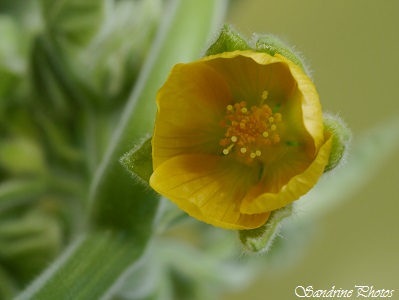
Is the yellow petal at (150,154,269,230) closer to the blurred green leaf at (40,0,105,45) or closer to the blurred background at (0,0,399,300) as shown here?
the blurred background at (0,0,399,300)

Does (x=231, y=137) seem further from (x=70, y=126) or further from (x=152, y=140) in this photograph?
(x=70, y=126)

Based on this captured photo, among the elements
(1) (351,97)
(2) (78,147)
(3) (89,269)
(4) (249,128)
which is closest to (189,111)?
(4) (249,128)

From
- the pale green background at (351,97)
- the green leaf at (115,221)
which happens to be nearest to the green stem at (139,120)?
the green leaf at (115,221)

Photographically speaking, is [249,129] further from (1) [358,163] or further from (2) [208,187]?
(1) [358,163]

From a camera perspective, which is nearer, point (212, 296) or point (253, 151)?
point (253, 151)

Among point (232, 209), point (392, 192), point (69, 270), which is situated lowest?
point (392, 192)

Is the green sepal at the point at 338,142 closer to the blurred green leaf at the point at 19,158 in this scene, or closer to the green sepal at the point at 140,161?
the green sepal at the point at 140,161

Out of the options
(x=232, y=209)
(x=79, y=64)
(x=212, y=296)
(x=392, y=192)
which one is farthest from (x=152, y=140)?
(x=392, y=192)
